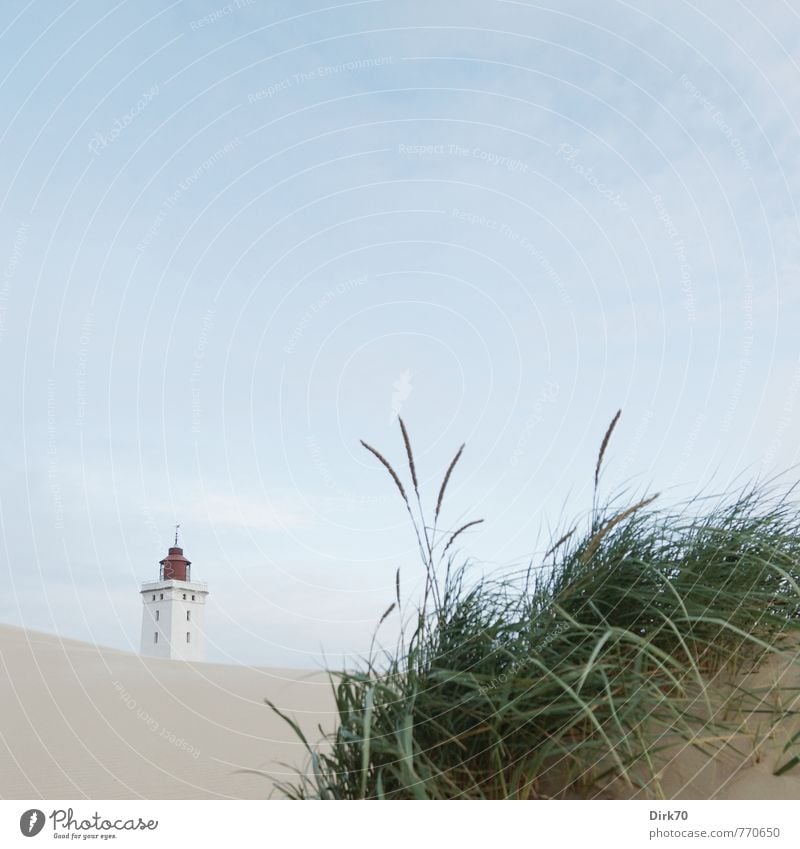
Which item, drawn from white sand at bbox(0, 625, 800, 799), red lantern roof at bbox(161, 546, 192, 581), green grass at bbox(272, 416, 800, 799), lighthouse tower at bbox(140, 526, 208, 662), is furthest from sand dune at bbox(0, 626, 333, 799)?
red lantern roof at bbox(161, 546, 192, 581)

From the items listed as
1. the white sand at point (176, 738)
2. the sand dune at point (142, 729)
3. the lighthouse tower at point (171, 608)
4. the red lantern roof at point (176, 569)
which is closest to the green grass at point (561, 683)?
the white sand at point (176, 738)

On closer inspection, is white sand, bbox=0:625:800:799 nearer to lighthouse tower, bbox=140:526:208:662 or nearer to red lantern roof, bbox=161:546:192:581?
lighthouse tower, bbox=140:526:208:662

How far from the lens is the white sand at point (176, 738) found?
116 inches

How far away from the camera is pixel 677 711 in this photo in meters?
2.89

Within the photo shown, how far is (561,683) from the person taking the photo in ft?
8.56

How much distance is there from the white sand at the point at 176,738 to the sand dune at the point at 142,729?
0.04 ft

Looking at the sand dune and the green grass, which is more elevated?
the sand dune

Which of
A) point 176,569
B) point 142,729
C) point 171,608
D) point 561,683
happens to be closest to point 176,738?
point 142,729

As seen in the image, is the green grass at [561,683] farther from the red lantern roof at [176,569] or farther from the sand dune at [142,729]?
the red lantern roof at [176,569]

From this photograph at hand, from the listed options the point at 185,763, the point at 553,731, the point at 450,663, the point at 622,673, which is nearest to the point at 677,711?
the point at 622,673

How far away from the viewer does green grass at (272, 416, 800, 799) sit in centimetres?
275

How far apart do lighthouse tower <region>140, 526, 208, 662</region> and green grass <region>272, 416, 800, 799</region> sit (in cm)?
2376

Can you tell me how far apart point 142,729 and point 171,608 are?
23.3m

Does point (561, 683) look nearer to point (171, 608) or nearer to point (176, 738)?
point (176, 738)
